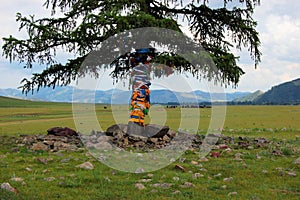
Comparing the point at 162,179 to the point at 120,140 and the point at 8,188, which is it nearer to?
the point at 8,188

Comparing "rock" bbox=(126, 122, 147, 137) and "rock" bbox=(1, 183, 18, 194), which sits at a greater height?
"rock" bbox=(126, 122, 147, 137)

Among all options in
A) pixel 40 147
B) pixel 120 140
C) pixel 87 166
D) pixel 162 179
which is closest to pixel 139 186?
pixel 162 179

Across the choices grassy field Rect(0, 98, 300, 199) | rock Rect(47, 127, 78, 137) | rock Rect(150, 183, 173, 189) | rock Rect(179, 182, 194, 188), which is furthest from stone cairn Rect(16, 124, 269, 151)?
rock Rect(179, 182, 194, 188)

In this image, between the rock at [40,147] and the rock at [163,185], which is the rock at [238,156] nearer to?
the rock at [163,185]

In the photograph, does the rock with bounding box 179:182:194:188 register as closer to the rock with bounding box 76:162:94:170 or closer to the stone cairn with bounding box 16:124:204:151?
the rock with bounding box 76:162:94:170

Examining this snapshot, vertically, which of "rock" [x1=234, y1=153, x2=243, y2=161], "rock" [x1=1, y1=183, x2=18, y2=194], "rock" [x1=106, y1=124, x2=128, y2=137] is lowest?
"rock" [x1=234, y1=153, x2=243, y2=161]

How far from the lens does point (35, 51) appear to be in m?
16.6

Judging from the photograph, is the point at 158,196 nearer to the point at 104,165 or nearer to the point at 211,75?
the point at 104,165

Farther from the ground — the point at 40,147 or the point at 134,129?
the point at 134,129

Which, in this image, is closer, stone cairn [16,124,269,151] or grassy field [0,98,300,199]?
grassy field [0,98,300,199]

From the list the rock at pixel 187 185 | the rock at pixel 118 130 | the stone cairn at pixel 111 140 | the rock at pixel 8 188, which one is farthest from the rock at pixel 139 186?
the rock at pixel 118 130

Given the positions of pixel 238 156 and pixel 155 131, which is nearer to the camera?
pixel 238 156

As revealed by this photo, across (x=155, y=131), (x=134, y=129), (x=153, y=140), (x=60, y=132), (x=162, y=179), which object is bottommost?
(x=162, y=179)

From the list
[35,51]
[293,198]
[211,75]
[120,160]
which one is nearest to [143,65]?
[211,75]
